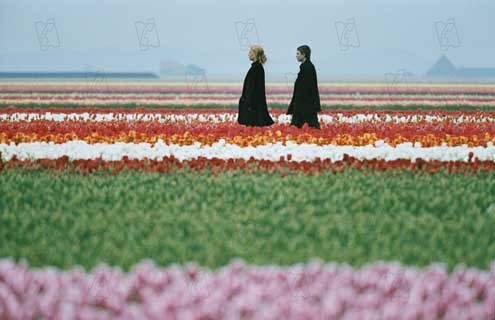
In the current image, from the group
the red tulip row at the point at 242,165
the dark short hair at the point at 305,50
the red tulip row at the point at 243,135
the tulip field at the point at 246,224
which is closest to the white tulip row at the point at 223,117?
the dark short hair at the point at 305,50

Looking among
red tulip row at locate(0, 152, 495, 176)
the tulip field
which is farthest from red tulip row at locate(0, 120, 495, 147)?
red tulip row at locate(0, 152, 495, 176)

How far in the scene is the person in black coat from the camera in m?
16.2

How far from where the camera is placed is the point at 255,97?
16281 millimetres

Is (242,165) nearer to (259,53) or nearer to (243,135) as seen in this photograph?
(243,135)

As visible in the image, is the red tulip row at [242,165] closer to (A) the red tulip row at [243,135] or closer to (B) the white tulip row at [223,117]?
(A) the red tulip row at [243,135]

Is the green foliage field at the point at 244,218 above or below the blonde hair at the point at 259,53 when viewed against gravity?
below

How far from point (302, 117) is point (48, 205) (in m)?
8.14

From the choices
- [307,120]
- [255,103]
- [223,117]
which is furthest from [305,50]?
[223,117]

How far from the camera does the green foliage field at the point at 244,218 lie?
6441mm

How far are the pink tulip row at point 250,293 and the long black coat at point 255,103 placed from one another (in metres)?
10.6

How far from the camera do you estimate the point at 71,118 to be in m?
20.0

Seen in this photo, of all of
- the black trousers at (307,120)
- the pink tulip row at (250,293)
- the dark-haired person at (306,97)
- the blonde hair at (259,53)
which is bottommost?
the pink tulip row at (250,293)

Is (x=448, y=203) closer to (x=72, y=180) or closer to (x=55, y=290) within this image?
(x=72, y=180)

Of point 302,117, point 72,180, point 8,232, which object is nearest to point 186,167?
point 72,180
